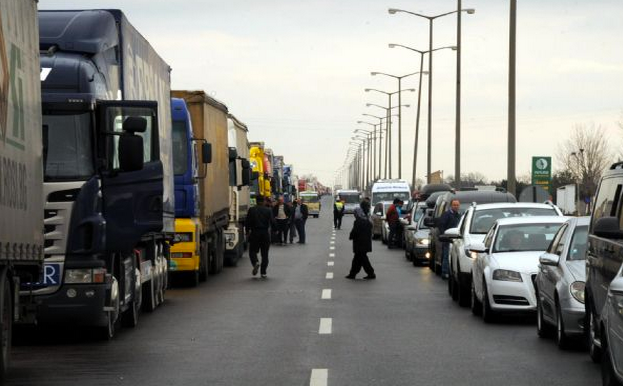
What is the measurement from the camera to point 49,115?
14.2 metres

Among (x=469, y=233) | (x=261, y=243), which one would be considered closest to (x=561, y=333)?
(x=469, y=233)

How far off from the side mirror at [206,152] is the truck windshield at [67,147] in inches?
421

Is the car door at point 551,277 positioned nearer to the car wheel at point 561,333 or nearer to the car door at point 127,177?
the car wheel at point 561,333

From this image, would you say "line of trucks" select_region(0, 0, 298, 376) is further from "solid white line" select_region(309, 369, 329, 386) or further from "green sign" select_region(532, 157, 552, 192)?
"green sign" select_region(532, 157, 552, 192)

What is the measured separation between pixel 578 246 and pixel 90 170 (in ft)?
17.2

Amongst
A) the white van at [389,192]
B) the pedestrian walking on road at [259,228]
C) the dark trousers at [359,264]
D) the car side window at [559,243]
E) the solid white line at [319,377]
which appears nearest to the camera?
the solid white line at [319,377]

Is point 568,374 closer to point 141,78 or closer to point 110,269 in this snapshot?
point 110,269

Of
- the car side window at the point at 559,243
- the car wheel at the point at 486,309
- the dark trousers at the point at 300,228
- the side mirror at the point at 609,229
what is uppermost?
the side mirror at the point at 609,229

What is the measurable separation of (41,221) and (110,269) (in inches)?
106

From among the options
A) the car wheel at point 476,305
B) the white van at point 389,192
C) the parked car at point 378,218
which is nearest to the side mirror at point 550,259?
the car wheel at point 476,305

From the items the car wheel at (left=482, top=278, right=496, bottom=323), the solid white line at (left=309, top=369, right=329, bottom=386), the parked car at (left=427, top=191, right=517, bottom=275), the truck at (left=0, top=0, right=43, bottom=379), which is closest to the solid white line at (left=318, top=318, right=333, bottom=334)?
the car wheel at (left=482, top=278, right=496, bottom=323)

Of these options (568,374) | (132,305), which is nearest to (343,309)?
(132,305)

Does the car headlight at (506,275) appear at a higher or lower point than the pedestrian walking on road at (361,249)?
higher

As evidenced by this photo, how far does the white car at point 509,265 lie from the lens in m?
16.6
